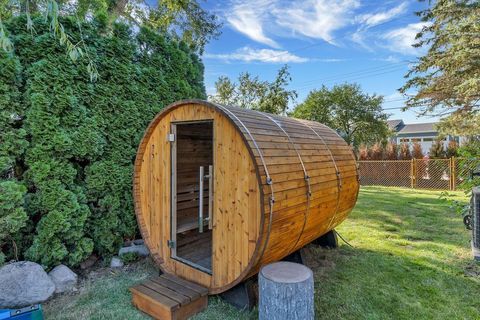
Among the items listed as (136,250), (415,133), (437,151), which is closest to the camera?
(136,250)

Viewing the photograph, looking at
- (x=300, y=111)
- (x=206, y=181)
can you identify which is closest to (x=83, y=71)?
(x=206, y=181)

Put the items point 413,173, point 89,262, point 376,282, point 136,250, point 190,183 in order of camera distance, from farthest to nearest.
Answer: point 413,173 → point 190,183 → point 136,250 → point 89,262 → point 376,282

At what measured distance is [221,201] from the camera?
2.98 m

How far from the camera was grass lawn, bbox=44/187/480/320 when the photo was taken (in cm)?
291

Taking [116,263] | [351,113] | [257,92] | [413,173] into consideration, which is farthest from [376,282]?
[351,113]

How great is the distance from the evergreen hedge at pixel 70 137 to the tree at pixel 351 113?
19.7m

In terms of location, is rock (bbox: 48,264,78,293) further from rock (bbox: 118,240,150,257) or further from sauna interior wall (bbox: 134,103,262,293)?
sauna interior wall (bbox: 134,103,262,293)

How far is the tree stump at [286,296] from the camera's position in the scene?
229cm

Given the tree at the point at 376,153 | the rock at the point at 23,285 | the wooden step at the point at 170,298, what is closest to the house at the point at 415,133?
the tree at the point at 376,153

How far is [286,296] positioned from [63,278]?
280 centimetres

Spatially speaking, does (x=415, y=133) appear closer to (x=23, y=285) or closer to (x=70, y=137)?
(x=70, y=137)

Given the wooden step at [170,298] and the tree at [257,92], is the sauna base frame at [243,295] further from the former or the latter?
the tree at [257,92]

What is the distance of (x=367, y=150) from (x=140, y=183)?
13773 millimetres

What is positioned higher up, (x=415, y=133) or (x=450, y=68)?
(x=450, y=68)
